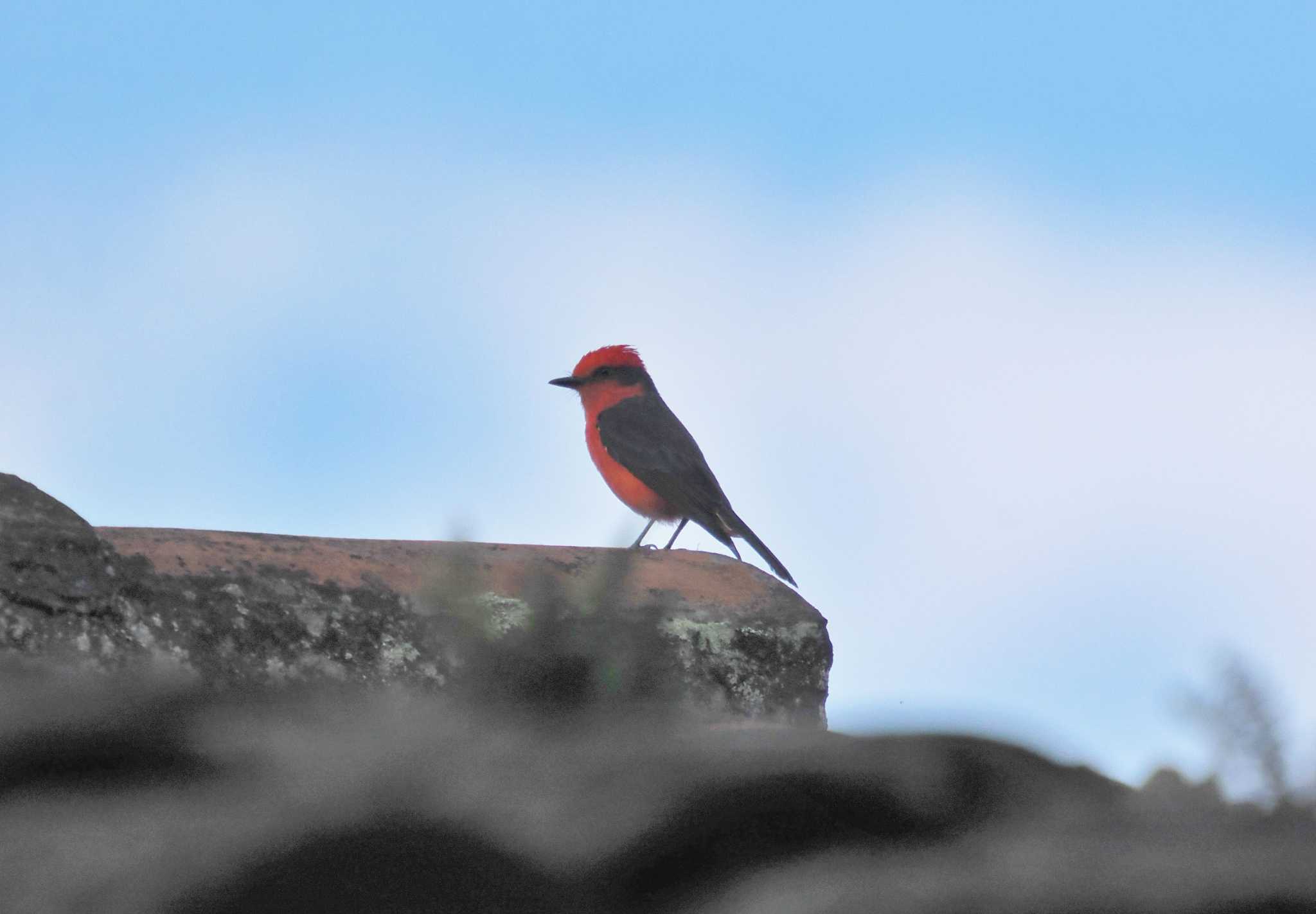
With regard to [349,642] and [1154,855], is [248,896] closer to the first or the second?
[1154,855]

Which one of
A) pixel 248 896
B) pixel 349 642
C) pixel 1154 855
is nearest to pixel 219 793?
pixel 248 896

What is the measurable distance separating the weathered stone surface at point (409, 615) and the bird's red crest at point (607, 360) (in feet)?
14.3

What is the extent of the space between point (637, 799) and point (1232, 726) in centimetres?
68

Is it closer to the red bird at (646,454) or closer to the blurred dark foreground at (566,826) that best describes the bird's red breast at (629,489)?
the red bird at (646,454)

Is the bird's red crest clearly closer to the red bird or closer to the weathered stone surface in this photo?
the red bird

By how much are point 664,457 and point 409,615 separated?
14.8ft

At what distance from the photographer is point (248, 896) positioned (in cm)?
166

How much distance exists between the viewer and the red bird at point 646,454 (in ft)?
25.4

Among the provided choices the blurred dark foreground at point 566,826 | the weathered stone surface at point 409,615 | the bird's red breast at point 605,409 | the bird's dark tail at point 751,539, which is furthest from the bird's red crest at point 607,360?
the blurred dark foreground at point 566,826

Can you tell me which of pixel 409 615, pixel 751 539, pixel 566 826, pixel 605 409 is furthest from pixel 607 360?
pixel 566 826

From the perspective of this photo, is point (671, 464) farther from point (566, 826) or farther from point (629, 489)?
point (566, 826)

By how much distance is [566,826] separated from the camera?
1673 millimetres

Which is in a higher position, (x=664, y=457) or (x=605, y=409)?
(x=605, y=409)

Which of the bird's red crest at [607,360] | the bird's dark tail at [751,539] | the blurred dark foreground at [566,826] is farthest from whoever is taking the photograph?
the bird's red crest at [607,360]
